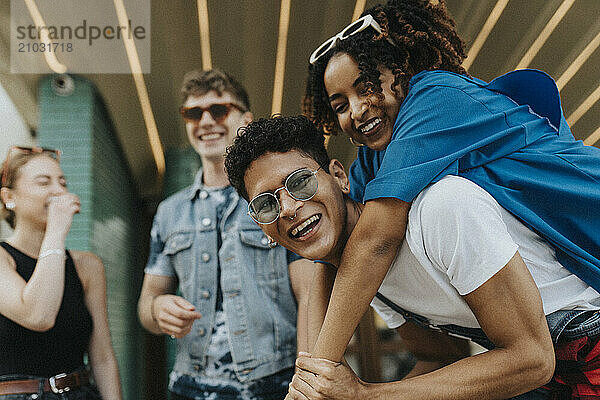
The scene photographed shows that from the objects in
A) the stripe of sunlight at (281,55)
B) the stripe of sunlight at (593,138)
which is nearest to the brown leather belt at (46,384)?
the stripe of sunlight at (281,55)

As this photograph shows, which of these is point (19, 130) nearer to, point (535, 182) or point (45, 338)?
point (45, 338)

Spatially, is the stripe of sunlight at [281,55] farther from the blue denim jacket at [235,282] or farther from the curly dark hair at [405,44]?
the curly dark hair at [405,44]

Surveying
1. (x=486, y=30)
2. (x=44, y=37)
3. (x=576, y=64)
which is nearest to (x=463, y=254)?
(x=486, y=30)

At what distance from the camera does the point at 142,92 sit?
4672 mm

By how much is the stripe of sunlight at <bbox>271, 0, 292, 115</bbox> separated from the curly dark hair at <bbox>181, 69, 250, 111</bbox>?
1506 mm

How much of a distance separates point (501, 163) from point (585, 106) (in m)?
2.98

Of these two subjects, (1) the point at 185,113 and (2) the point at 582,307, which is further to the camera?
(1) the point at 185,113

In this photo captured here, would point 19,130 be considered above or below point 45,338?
below

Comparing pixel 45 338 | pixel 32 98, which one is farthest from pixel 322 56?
pixel 32 98

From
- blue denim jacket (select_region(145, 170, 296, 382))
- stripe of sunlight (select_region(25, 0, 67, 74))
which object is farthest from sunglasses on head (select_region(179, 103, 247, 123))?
stripe of sunlight (select_region(25, 0, 67, 74))

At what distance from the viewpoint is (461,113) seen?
124cm

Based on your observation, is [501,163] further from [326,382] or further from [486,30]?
[486,30]

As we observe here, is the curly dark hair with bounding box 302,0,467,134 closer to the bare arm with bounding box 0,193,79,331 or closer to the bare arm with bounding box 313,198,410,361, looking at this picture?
the bare arm with bounding box 313,198,410,361

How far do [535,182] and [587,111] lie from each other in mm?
3014
